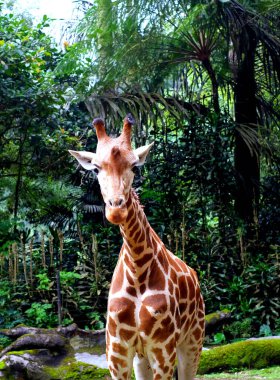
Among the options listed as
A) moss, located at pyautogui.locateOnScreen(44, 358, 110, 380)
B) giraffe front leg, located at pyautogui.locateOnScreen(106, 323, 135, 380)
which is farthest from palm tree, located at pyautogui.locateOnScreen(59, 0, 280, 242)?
giraffe front leg, located at pyautogui.locateOnScreen(106, 323, 135, 380)

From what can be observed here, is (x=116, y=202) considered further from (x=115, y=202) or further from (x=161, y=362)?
(x=161, y=362)

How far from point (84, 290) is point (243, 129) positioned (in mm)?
4017

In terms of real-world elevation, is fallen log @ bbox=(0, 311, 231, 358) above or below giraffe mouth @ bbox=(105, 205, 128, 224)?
below

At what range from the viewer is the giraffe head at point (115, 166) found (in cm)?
309

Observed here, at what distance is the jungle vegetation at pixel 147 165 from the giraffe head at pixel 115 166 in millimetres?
5034

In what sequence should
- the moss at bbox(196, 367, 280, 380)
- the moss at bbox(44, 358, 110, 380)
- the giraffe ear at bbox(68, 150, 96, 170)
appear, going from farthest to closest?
the moss at bbox(196, 367, 280, 380) → the moss at bbox(44, 358, 110, 380) → the giraffe ear at bbox(68, 150, 96, 170)

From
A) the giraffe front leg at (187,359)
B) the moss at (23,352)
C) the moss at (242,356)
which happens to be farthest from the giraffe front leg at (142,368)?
the moss at (242,356)

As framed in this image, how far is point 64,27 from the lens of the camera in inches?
484

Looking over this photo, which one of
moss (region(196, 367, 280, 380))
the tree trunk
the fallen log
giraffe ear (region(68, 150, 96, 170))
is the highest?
the tree trunk

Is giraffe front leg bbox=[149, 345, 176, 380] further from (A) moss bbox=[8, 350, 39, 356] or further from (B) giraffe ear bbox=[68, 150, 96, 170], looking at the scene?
(A) moss bbox=[8, 350, 39, 356]

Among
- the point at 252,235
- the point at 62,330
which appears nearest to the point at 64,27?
the point at 252,235

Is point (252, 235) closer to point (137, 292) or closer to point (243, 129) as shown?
point (243, 129)

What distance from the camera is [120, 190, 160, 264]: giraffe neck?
3.49m

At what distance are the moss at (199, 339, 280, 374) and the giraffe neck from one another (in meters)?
3.84
